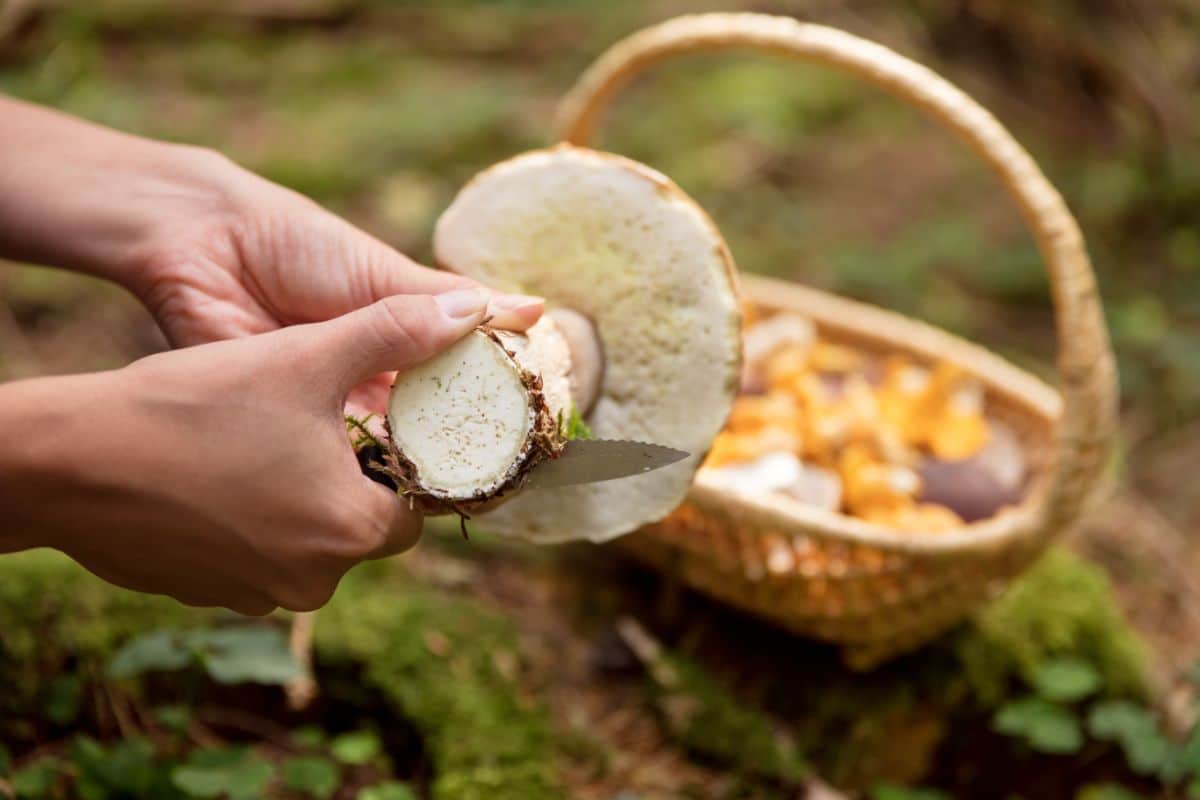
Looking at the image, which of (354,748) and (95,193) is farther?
(354,748)

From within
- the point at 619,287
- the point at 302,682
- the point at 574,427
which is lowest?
the point at 302,682

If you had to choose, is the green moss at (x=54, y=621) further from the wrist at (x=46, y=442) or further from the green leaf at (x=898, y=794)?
the green leaf at (x=898, y=794)

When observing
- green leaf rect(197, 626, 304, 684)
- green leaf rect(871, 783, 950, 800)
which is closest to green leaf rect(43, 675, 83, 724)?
green leaf rect(197, 626, 304, 684)

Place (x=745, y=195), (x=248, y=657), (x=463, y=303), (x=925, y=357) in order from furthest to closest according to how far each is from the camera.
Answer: (x=745, y=195) → (x=925, y=357) → (x=248, y=657) → (x=463, y=303)

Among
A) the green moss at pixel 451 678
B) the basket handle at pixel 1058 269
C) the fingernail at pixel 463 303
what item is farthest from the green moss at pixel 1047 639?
the fingernail at pixel 463 303

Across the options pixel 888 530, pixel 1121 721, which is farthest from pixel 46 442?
pixel 1121 721

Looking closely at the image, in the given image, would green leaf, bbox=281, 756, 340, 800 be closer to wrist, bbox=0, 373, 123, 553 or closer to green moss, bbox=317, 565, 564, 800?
green moss, bbox=317, 565, 564, 800

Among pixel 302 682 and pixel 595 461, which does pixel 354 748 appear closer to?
pixel 302 682
